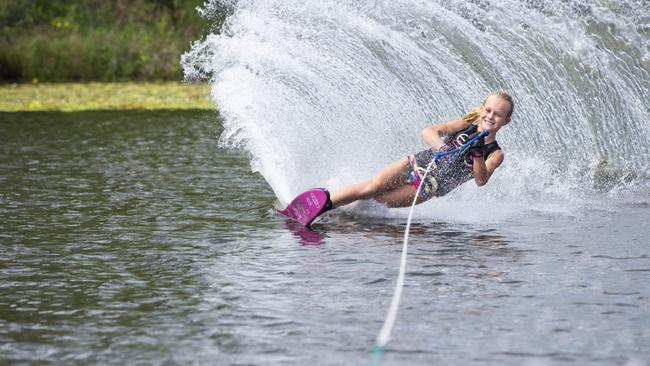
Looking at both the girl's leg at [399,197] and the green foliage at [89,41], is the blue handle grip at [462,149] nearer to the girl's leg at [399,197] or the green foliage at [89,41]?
the girl's leg at [399,197]

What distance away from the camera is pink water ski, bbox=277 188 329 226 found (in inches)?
307

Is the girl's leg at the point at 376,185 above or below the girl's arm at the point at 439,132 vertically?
below

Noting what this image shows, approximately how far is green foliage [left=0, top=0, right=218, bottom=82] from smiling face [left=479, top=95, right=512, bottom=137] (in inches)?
569

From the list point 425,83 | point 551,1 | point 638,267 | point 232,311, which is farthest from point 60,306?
point 551,1

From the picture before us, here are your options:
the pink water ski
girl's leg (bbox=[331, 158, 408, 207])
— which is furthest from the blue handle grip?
the pink water ski

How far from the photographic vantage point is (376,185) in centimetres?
805

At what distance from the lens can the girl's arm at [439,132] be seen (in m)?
7.78

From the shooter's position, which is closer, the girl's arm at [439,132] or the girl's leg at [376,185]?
the girl's arm at [439,132]

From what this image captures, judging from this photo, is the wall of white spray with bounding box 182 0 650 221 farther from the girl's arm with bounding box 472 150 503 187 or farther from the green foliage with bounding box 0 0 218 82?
the green foliage with bounding box 0 0 218 82

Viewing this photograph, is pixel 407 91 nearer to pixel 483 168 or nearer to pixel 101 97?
pixel 483 168

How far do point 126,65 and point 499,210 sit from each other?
46.6ft

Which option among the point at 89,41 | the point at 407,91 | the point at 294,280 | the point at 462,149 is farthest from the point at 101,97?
the point at 294,280

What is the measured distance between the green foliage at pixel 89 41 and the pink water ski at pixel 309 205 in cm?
1392

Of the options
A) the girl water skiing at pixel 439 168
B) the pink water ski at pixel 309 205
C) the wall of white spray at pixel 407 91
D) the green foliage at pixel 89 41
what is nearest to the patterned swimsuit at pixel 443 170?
the girl water skiing at pixel 439 168
